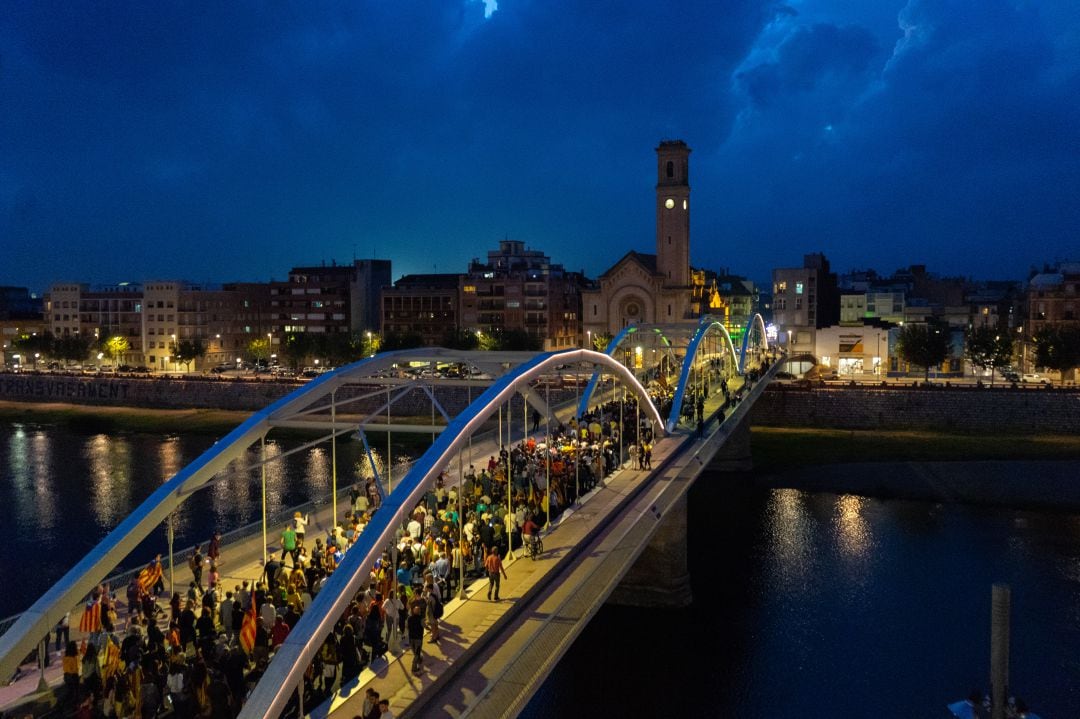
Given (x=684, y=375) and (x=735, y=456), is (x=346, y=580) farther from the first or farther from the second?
(x=735, y=456)

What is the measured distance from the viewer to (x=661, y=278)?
321ft

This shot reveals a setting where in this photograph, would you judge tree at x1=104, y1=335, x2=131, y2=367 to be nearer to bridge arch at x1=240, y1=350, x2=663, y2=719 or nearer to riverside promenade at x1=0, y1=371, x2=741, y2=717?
riverside promenade at x1=0, y1=371, x2=741, y2=717

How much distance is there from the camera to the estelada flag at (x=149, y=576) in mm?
17570

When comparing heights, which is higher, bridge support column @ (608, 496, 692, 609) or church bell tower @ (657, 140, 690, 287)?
church bell tower @ (657, 140, 690, 287)

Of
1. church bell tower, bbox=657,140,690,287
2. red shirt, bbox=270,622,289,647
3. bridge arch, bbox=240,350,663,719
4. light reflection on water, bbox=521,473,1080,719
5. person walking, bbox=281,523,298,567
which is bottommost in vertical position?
light reflection on water, bbox=521,473,1080,719

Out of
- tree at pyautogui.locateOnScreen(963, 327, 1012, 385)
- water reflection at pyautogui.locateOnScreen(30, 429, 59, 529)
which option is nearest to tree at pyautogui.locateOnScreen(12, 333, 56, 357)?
water reflection at pyautogui.locateOnScreen(30, 429, 59, 529)

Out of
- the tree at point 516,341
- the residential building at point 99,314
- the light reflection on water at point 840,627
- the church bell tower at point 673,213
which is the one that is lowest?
the light reflection on water at point 840,627

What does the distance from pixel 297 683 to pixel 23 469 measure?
175 ft

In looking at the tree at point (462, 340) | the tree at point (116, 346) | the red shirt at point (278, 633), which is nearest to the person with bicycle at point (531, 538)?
the red shirt at point (278, 633)

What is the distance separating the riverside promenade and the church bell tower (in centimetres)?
7491

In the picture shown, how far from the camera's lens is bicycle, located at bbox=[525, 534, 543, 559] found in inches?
764

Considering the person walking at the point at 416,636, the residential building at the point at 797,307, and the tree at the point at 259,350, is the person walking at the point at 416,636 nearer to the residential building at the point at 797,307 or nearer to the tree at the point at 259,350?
the residential building at the point at 797,307

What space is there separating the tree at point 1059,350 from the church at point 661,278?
34398 mm

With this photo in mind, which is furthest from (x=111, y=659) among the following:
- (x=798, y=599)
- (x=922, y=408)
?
(x=922, y=408)
